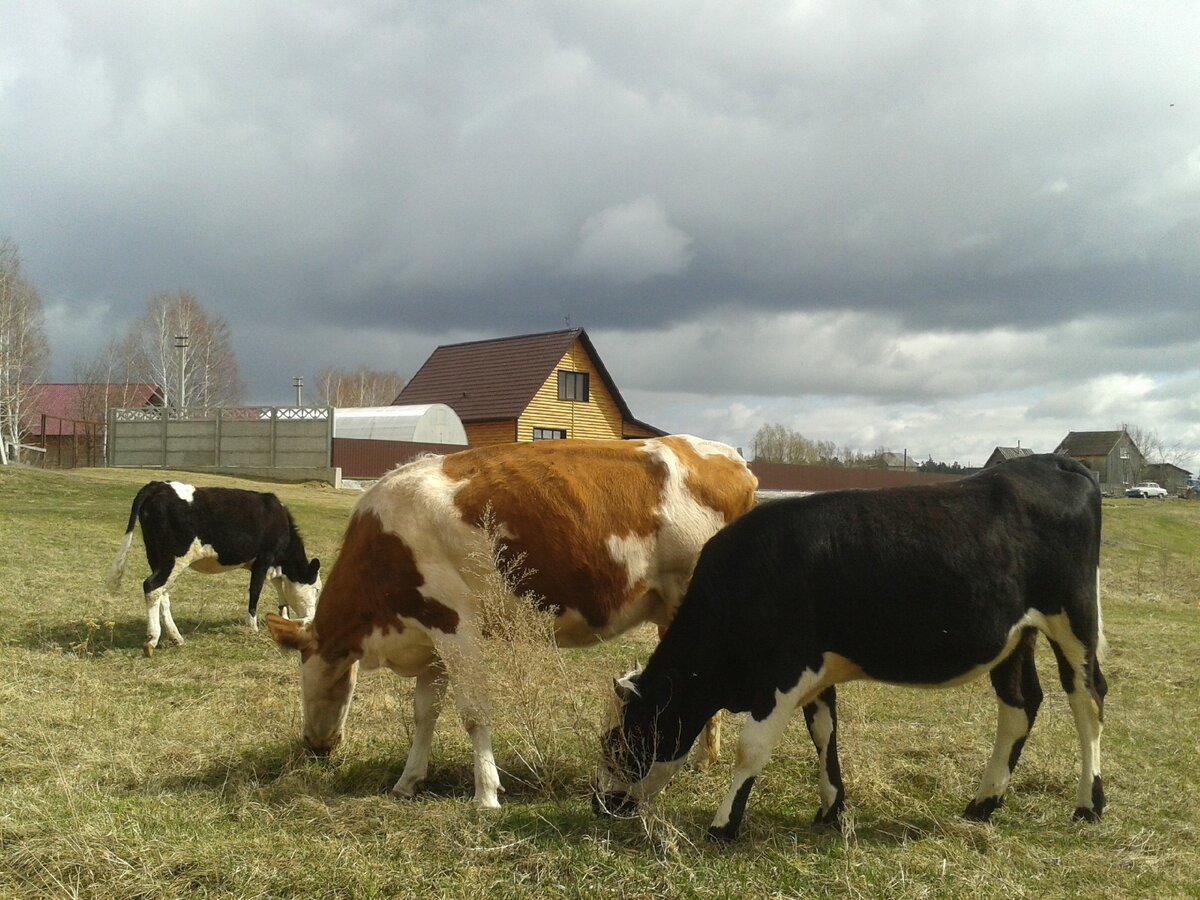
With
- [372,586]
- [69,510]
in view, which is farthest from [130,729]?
[69,510]

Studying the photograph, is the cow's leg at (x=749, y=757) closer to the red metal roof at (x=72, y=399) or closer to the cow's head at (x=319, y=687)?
the cow's head at (x=319, y=687)

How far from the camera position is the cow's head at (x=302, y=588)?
40.6 ft

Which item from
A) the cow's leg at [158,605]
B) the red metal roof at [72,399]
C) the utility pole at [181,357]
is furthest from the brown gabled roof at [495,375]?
the cow's leg at [158,605]

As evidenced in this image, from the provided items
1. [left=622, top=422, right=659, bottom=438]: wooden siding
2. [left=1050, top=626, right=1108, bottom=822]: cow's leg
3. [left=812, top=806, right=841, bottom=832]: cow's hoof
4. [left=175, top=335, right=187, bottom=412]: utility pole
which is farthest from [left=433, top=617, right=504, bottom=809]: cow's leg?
[left=175, top=335, right=187, bottom=412]: utility pole

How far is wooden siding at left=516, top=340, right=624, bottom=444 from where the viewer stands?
4269 centimetres

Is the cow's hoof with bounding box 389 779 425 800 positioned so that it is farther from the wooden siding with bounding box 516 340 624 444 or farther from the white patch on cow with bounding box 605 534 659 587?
the wooden siding with bounding box 516 340 624 444

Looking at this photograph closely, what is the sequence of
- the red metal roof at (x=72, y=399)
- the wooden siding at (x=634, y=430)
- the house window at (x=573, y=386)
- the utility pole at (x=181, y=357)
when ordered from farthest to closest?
the red metal roof at (x=72, y=399)
the utility pole at (x=181, y=357)
the wooden siding at (x=634, y=430)
the house window at (x=573, y=386)

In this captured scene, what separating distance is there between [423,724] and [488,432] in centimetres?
3809

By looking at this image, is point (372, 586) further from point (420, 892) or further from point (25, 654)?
point (25, 654)

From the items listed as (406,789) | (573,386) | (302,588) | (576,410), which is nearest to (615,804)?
(406,789)

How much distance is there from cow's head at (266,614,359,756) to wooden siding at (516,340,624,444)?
35.6 m

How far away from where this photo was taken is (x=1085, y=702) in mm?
5375

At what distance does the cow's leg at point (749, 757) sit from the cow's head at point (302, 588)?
8.60 metres

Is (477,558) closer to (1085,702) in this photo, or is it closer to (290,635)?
(290,635)
